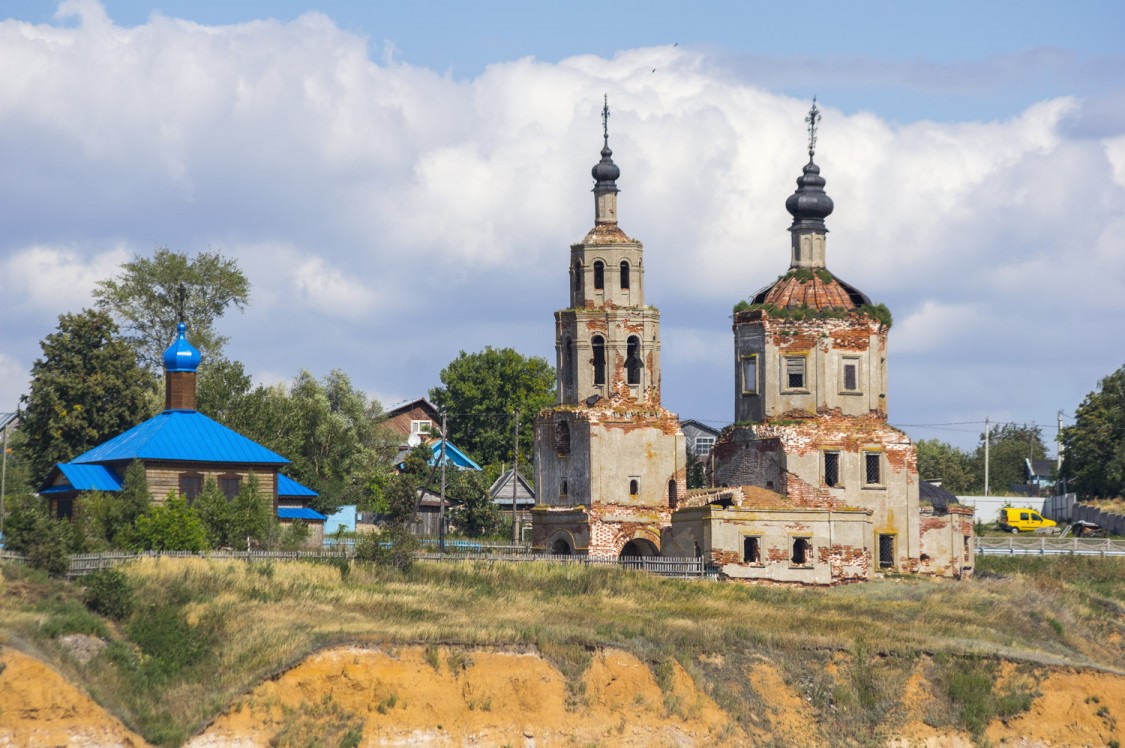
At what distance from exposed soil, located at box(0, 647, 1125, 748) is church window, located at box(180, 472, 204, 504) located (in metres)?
18.5

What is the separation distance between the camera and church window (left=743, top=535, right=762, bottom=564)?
62750 mm

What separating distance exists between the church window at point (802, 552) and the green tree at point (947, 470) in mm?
49431

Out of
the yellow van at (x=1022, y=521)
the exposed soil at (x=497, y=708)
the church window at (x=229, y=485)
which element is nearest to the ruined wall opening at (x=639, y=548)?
the church window at (x=229, y=485)

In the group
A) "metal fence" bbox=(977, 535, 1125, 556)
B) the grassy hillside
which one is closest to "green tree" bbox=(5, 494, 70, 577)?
the grassy hillside

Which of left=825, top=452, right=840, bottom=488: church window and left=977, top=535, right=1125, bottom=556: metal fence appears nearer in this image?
left=825, top=452, right=840, bottom=488: church window

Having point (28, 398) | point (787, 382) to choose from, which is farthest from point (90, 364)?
point (787, 382)

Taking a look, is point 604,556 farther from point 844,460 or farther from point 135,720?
point 135,720

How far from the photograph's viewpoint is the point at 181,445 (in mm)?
64812

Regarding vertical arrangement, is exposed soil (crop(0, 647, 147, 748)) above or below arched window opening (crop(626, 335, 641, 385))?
below

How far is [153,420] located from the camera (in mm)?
67250

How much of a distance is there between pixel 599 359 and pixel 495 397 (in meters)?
37.0

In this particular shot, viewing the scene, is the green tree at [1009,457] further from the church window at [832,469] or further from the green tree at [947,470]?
the church window at [832,469]

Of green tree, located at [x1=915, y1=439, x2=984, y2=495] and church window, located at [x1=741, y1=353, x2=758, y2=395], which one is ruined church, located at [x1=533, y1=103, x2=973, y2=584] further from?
green tree, located at [x1=915, y1=439, x2=984, y2=495]

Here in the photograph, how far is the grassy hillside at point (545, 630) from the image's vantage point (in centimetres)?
4691
